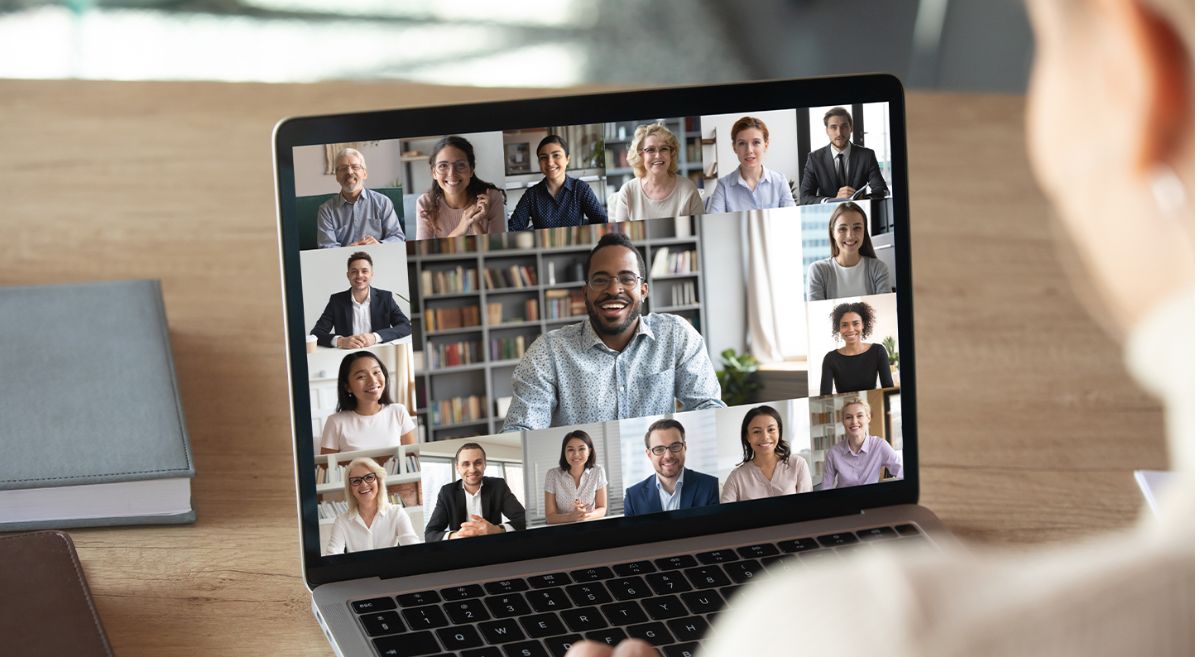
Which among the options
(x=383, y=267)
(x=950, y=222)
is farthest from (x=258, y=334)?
(x=950, y=222)

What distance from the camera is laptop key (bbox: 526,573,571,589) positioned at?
0.77m

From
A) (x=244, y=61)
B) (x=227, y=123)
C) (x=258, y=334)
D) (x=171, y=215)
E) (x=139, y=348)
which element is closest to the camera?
(x=139, y=348)

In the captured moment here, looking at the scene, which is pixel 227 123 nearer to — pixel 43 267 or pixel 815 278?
pixel 43 267

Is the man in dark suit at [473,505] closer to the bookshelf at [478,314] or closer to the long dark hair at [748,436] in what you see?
the bookshelf at [478,314]

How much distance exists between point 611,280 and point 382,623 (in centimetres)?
27

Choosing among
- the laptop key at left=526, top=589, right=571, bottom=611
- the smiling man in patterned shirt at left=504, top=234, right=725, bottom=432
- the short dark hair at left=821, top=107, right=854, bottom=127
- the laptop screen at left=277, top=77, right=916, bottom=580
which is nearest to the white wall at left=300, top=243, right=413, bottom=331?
the laptop screen at left=277, top=77, right=916, bottom=580

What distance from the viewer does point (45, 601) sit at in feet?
2.39

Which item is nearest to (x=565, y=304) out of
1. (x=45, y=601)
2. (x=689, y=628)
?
(x=689, y=628)

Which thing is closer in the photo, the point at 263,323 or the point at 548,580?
the point at 548,580

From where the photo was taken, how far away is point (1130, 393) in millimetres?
1069

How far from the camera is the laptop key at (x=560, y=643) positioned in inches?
27.3

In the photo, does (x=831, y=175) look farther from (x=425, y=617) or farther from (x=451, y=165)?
(x=425, y=617)

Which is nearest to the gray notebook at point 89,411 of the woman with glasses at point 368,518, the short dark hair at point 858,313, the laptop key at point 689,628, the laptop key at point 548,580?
the woman with glasses at point 368,518

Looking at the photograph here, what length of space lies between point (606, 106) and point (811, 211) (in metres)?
0.16
